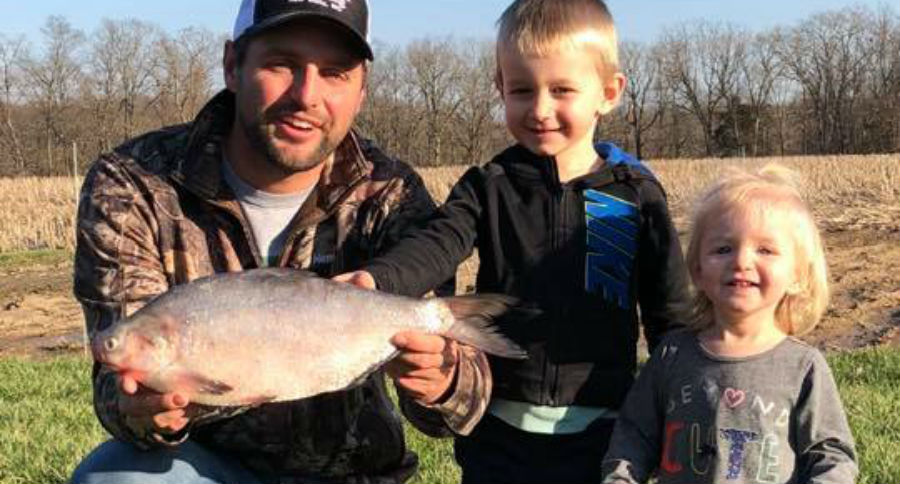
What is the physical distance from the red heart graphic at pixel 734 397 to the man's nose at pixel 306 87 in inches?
62.8

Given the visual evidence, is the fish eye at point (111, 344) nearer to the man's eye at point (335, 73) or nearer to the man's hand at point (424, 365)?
the man's hand at point (424, 365)

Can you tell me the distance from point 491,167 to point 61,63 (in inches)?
3041

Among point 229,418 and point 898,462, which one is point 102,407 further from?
point 898,462

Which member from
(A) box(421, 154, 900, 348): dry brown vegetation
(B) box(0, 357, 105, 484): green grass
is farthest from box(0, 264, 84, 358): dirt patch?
(A) box(421, 154, 900, 348): dry brown vegetation

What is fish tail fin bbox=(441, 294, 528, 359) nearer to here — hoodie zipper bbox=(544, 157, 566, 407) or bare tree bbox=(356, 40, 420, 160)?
hoodie zipper bbox=(544, 157, 566, 407)

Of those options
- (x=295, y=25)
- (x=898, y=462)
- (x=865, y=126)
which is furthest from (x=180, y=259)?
(x=865, y=126)

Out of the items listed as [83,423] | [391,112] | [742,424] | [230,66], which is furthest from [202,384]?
[391,112]

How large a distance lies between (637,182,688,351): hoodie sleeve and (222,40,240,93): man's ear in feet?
4.75

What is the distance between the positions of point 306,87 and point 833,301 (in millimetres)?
10831

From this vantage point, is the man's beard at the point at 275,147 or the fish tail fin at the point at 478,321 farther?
the man's beard at the point at 275,147

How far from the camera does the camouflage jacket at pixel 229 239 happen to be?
3.64 m

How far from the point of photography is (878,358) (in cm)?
762

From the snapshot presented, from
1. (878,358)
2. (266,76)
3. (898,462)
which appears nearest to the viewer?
(266,76)

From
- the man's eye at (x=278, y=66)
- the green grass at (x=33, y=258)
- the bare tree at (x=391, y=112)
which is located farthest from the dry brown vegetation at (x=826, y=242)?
the bare tree at (x=391, y=112)
